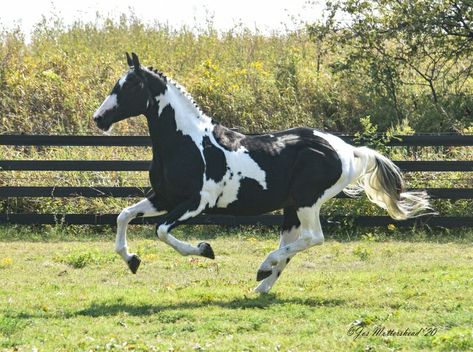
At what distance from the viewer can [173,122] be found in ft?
31.8

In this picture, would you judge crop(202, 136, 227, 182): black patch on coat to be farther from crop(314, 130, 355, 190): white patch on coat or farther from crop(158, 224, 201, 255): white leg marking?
crop(314, 130, 355, 190): white patch on coat

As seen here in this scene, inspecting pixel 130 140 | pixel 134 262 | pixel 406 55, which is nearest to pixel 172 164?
pixel 134 262

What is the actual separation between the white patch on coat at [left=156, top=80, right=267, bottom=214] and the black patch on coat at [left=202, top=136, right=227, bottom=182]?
1.2 inches

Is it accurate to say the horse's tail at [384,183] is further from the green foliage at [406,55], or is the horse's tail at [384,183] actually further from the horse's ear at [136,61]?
the green foliage at [406,55]

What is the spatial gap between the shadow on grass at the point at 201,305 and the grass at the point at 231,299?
1cm

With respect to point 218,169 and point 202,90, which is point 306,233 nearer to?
point 218,169

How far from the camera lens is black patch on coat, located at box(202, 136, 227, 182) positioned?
31.4 feet

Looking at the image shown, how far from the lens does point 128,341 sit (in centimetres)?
733

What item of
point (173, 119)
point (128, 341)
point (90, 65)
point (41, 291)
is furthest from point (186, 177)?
point (90, 65)

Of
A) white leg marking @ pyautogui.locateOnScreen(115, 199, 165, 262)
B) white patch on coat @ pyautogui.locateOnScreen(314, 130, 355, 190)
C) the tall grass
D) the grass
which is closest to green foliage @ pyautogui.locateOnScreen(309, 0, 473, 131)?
the tall grass

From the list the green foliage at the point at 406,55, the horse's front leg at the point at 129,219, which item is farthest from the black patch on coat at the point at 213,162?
the green foliage at the point at 406,55

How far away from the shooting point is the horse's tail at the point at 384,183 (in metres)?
10.4

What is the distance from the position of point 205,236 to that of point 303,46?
10223 mm

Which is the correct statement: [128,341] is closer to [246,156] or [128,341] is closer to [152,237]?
[246,156]
